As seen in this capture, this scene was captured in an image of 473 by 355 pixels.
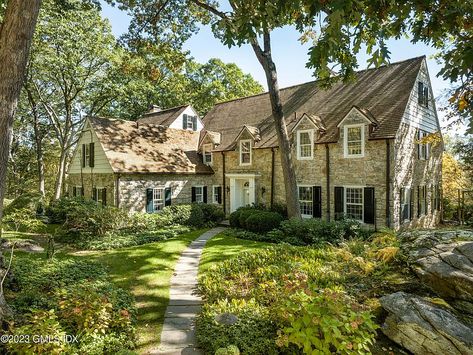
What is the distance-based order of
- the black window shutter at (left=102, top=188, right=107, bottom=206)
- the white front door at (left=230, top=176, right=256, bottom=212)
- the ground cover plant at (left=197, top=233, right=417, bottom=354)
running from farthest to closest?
the white front door at (left=230, top=176, right=256, bottom=212) < the black window shutter at (left=102, top=188, right=107, bottom=206) < the ground cover plant at (left=197, top=233, right=417, bottom=354)

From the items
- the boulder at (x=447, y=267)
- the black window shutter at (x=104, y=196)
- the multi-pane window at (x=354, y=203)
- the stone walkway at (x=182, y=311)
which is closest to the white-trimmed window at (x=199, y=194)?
the black window shutter at (x=104, y=196)

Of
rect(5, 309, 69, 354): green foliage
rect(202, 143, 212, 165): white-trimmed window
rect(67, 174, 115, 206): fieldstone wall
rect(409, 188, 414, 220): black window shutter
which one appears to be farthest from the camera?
rect(202, 143, 212, 165): white-trimmed window

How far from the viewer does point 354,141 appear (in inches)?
611

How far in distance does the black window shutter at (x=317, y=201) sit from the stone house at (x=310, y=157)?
6cm

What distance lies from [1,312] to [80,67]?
70.2 ft

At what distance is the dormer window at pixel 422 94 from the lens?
16500 mm

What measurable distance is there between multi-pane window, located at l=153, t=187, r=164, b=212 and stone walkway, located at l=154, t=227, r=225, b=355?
849 centimetres

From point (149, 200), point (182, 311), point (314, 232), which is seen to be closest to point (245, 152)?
point (149, 200)

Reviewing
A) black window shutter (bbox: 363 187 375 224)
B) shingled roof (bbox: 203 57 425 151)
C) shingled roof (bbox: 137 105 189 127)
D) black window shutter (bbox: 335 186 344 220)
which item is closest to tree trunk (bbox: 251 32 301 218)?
shingled roof (bbox: 203 57 425 151)

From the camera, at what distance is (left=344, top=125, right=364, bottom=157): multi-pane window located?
15367 millimetres

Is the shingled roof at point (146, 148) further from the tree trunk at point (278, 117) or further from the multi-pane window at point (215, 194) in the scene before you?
the tree trunk at point (278, 117)

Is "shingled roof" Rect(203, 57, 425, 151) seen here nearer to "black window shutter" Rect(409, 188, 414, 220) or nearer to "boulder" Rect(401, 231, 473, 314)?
"black window shutter" Rect(409, 188, 414, 220)

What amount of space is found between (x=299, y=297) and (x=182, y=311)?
10.8ft

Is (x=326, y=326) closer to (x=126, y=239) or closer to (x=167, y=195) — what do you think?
(x=126, y=239)
